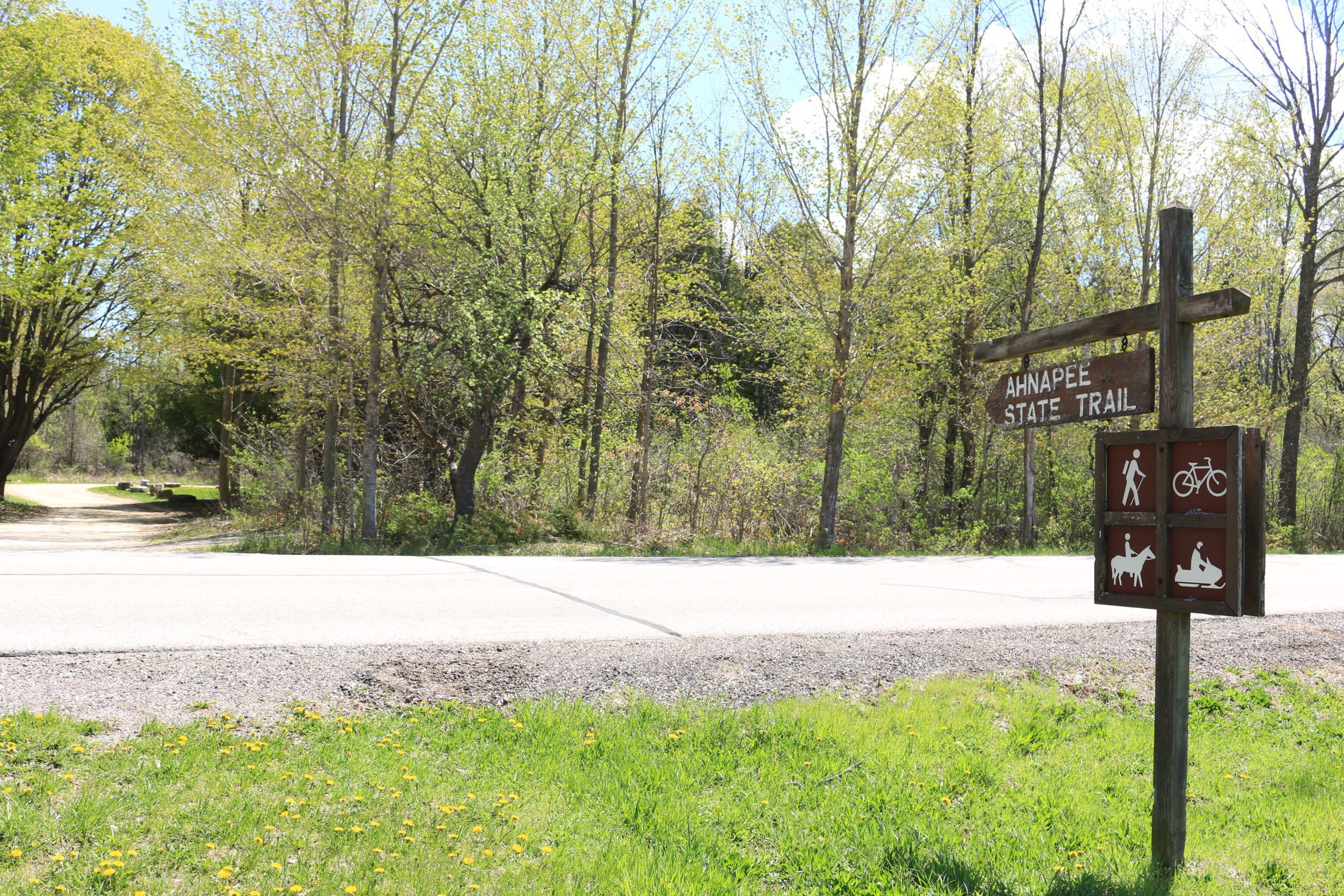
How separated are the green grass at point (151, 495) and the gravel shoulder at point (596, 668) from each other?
3101 cm

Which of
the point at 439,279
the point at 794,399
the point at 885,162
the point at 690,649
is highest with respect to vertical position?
the point at 885,162

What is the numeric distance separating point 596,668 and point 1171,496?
368 cm

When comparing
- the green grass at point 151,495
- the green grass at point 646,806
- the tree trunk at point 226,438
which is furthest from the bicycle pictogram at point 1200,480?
the green grass at point 151,495

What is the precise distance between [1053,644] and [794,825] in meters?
4.45

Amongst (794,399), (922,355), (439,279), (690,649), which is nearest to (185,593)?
(690,649)

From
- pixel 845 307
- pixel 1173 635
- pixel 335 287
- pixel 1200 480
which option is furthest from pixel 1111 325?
pixel 335 287

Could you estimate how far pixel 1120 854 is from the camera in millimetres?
4238

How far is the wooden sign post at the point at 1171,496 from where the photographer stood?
149 inches

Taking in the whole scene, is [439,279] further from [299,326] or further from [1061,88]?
[1061,88]

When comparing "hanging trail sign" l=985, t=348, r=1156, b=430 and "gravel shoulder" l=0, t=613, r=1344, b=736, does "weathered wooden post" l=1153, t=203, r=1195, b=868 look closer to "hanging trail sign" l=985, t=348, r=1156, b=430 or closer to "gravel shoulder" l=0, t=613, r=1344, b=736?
"hanging trail sign" l=985, t=348, r=1156, b=430

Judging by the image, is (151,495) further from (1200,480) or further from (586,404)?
(1200,480)

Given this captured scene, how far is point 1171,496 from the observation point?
399cm

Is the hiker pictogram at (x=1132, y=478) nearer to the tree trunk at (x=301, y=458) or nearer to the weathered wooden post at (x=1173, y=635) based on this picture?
the weathered wooden post at (x=1173, y=635)

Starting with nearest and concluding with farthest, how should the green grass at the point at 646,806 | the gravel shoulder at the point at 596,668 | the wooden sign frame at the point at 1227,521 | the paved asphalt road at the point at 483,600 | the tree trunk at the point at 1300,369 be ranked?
the green grass at the point at 646,806 < the wooden sign frame at the point at 1227,521 < the gravel shoulder at the point at 596,668 < the paved asphalt road at the point at 483,600 < the tree trunk at the point at 1300,369
